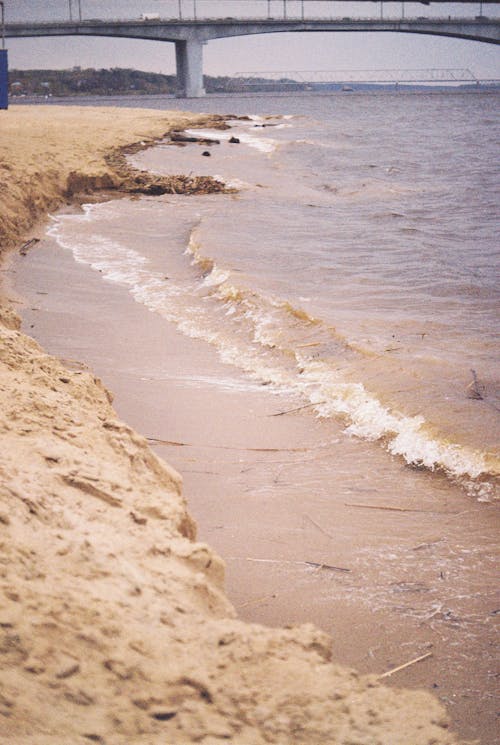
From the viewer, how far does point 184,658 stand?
173cm

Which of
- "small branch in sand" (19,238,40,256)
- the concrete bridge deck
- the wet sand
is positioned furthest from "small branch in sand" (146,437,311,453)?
the concrete bridge deck

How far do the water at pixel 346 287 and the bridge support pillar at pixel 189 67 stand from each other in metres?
65.6

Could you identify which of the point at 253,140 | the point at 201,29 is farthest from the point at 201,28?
the point at 253,140

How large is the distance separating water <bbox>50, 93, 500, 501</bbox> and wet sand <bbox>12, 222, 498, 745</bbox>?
0.32 m

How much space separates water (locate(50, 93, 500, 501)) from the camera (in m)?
4.31

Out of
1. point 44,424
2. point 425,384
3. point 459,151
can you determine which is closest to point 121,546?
point 44,424

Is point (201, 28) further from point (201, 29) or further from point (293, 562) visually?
point (293, 562)

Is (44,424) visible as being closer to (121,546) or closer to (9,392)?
(9,392)

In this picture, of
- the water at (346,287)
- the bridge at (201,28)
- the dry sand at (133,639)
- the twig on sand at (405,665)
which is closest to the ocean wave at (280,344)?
the water at (346,287)

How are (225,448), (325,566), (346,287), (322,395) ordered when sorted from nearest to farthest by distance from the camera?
(325,566) < (225,448) < (322,395) < (346,287)

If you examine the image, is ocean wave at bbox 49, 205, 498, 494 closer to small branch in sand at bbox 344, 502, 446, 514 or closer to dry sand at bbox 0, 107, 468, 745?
small branch in sand at bbox 344, 502, 446, 514

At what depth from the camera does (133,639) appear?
5.76 ft

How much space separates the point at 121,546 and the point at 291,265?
6.72 meters

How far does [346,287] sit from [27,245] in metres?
3.56
